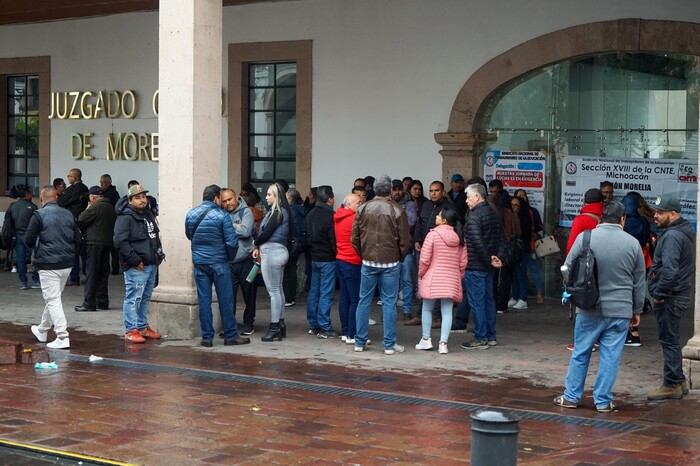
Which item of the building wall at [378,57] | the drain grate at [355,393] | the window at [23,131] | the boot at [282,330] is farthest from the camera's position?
the window at [23,131]

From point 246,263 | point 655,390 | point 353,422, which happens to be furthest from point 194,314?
point 655,390

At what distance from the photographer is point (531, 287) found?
53.0ft

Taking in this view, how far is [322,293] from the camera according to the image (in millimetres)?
12367

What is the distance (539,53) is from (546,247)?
2705 millimetres

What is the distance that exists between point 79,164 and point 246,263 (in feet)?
28.0

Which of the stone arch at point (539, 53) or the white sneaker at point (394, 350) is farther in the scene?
the stone arch at point (539, 53)

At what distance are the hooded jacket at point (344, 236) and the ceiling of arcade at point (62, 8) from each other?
7342 mm

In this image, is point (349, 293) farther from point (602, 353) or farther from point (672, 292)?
point (672, 292)

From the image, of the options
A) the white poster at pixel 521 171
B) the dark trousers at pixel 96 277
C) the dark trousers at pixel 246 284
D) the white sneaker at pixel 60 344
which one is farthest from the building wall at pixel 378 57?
the white sneaker at pixel 60 344

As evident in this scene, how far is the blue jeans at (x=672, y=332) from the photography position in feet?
29.9

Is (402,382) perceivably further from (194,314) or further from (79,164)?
(79,164)

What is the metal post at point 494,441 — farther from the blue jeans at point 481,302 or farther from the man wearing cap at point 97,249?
the man wearing cap at point 97,249

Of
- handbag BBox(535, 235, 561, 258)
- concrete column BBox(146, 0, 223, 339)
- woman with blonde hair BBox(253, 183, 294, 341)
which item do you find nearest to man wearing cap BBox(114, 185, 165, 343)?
concrete column BBox(146, 0, 223, 339)

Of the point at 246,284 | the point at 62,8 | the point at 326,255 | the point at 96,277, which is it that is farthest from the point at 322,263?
the point at 62,8
